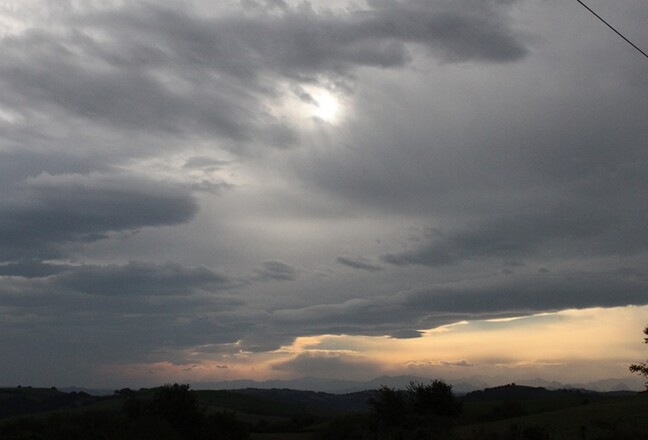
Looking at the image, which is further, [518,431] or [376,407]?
[376,407]

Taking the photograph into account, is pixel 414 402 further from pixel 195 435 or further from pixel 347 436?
pixel 195 435

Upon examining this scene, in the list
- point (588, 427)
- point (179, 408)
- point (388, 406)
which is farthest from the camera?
point (179, 408)

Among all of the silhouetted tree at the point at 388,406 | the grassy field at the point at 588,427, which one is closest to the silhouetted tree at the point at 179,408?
the silhouetted tree at the point at 388,406

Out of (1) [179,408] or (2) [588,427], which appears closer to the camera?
(2) [588,427]

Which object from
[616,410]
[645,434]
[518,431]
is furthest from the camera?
[616,410]

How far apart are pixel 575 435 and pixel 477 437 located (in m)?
18.2

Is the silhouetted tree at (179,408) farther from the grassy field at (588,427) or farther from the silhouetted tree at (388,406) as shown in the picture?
the grassy field at (588,427)

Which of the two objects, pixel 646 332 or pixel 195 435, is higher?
pixel 646 332

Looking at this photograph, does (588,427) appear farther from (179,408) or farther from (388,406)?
(179,408)

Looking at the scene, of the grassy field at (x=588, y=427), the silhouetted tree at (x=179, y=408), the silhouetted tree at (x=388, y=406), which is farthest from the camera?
the silhouetted tree at (x=179, y=408)

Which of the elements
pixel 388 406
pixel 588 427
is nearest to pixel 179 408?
pixel 388 406

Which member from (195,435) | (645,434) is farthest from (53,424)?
(645,434)

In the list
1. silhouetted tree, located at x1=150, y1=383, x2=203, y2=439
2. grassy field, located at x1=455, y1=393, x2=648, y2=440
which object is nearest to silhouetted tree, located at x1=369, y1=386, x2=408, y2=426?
grassy field, located at x1=455, y1=393, x2=648, y2=440

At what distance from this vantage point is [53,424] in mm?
95062
